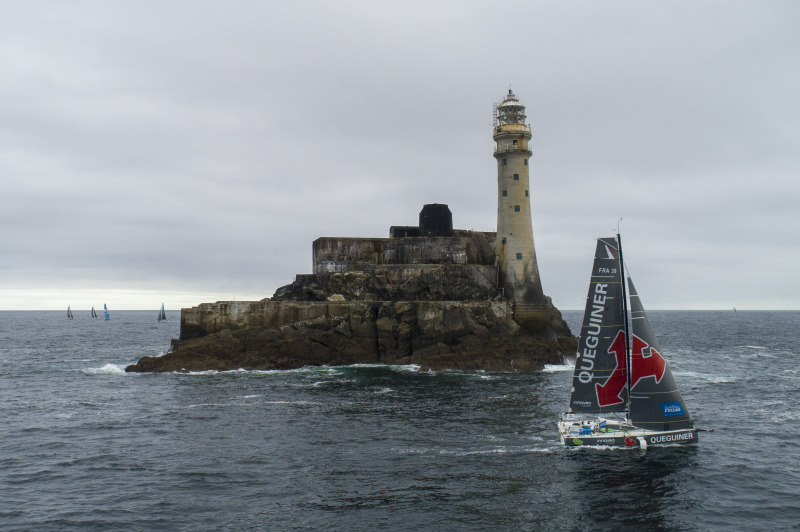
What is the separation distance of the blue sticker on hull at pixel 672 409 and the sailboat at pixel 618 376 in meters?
0.04

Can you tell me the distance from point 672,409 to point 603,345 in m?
3.73

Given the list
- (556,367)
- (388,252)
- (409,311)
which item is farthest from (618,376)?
(388,252)

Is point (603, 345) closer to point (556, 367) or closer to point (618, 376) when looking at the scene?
point (618, 376)

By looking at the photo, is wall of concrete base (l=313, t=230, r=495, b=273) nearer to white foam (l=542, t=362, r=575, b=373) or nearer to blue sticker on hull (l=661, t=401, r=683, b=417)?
white foam (l=542, t=362, r=575, b=373)

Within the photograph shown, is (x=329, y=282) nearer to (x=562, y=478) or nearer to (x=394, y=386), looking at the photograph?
(x=394, y=386)

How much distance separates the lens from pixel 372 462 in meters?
22.5

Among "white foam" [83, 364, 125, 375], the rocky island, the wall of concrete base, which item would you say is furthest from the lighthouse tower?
"white foam" [83, 364, 125, 375]

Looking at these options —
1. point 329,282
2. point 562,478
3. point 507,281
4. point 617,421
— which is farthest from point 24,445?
point 507,281

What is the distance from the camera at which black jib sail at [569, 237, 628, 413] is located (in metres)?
24.0

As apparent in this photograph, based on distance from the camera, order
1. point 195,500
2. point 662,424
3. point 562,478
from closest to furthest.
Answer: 1. point 195,500
2. point 562,478
3. point 662,424

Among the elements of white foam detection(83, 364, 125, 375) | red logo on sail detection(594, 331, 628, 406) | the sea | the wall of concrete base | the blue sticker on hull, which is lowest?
the sea

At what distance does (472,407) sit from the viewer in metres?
31.6

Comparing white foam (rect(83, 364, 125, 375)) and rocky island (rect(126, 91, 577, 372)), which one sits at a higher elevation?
rocky island (rect(126, 91, 577, 372))

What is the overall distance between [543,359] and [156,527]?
3495 centimetres
